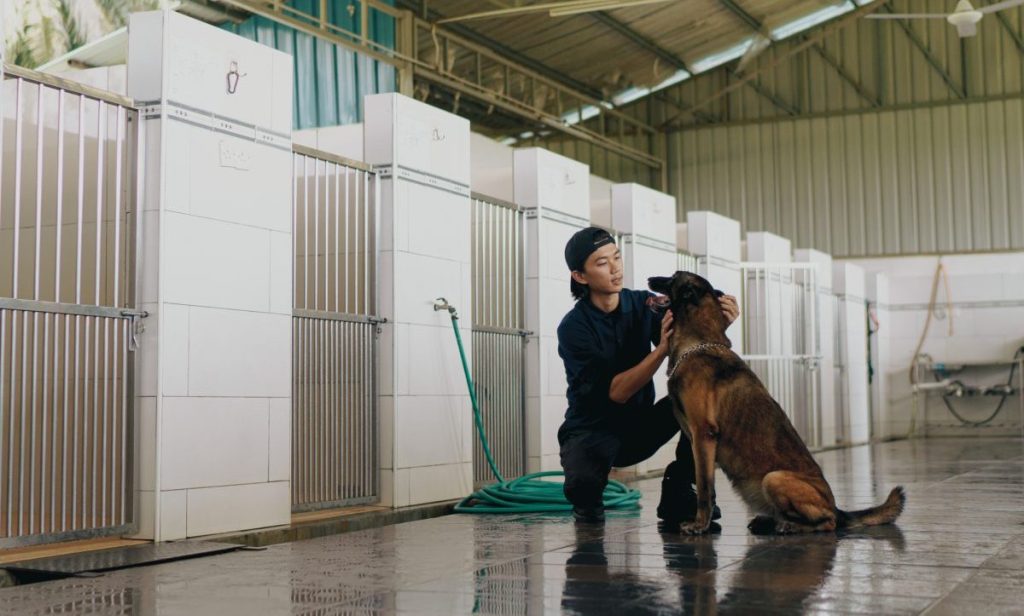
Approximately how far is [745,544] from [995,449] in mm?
10869

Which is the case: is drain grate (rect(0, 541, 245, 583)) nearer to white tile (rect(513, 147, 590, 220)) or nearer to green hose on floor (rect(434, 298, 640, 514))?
green hose on floor (rect(434, 298, 640, 514))

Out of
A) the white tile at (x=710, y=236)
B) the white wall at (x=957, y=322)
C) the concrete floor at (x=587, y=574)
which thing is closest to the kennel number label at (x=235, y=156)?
the concrete floor at (x=587, y=574)

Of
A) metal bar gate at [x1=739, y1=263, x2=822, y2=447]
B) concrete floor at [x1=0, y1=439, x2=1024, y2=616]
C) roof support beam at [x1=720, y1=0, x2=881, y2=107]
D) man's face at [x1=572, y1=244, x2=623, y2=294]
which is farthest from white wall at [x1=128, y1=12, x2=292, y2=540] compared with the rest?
roof support beam at [x1=720, y1=0, x2=881, y2=107]

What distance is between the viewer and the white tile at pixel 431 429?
23.7 ft

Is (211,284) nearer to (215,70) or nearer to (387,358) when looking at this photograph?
(215,70)

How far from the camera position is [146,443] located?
5.29m

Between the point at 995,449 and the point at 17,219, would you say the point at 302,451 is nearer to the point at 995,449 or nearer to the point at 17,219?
the point at 17,219

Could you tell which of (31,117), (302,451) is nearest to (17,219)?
(31,117)

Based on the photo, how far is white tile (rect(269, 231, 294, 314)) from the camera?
6.06 m

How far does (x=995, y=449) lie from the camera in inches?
560

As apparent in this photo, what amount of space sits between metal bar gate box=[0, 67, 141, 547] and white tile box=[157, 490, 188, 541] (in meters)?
0.16

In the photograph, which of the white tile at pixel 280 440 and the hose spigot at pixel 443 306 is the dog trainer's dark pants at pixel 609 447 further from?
the hose spigot at pixel 443 306

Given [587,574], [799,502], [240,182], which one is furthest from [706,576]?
[240,182]

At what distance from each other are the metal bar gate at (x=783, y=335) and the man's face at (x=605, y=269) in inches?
304
